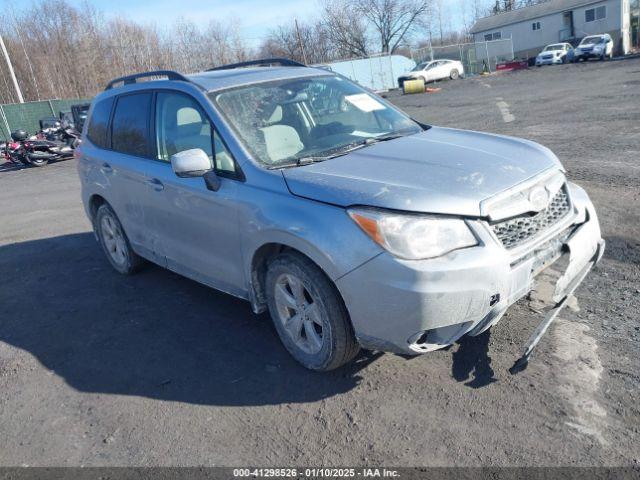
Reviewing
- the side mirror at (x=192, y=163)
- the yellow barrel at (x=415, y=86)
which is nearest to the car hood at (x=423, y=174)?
the side mirror at (x=192, y=163)

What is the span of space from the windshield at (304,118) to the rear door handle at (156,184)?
2.86 ft

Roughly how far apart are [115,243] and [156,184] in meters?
1.57

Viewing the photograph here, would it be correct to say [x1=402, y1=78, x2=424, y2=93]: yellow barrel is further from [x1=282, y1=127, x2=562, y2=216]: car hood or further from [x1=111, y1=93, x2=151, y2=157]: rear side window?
[x1=282, y1=127, x2=562, y2=216]: car hood

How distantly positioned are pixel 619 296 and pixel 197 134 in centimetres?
334

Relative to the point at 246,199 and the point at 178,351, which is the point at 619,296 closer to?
the point at 246,199

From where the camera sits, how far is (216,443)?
3.03 meters

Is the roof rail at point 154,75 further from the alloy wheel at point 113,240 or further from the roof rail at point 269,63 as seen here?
the alloy wheel at point 113,240

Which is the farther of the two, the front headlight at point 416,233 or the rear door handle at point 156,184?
the rear door handle at point 156,184

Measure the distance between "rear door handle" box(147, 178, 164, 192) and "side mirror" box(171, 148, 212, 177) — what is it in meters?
0.74

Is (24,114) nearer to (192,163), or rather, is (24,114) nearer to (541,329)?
(192,163)

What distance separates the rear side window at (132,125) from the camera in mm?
4754

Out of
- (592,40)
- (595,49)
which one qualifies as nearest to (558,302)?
(595,49)

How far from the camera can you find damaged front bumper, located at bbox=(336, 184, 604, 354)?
282cm

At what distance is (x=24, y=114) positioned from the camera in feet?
102
